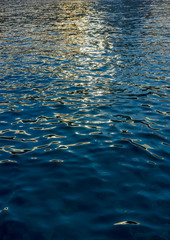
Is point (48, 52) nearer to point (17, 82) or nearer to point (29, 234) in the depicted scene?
point (17, 82)

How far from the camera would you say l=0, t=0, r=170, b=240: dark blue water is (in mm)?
6457

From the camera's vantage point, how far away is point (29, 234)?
6.11m

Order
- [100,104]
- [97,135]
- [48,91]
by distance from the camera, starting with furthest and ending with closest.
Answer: [48,91] → [100,104] → [97,135]

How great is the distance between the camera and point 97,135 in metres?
10.6

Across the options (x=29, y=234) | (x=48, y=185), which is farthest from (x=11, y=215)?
(x=48, y=185)

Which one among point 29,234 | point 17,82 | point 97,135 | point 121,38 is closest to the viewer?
point 29,234

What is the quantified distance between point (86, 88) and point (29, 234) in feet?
35.5

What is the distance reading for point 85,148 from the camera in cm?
981

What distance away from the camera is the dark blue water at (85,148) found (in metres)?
6.46

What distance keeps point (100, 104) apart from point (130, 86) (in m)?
3.33

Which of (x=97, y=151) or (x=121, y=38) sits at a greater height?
(x=121, y=38)

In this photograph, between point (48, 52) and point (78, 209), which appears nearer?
A: point (78, 209)

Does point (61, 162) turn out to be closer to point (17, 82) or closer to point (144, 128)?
point (144, 128)

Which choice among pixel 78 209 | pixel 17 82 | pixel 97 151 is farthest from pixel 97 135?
pixel 17 82
